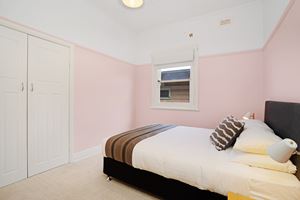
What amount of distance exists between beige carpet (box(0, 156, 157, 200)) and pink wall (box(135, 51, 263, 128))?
2.02 metres

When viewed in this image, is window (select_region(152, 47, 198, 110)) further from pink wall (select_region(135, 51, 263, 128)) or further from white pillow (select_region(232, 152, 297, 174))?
white pillow (select_region(232, 152, 297, 174))

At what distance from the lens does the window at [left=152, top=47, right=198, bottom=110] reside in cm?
331

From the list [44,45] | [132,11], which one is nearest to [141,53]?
[132,11]

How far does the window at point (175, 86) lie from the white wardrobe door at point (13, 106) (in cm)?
257

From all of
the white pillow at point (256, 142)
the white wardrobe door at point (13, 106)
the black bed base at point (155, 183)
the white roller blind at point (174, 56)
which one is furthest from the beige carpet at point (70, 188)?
the white roller blind at point (174, 56)

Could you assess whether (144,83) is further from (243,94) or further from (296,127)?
(296,127)

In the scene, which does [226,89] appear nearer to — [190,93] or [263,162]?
[190,93]

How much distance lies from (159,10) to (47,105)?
272 cm

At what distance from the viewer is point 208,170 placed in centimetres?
126

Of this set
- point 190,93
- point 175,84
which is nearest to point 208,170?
point 190,93

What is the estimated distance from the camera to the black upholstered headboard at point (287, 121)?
3.76ft

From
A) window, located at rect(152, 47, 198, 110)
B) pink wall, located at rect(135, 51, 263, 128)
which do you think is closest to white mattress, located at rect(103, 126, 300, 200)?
pink wall, located at rect(135, 51, 263, 128)

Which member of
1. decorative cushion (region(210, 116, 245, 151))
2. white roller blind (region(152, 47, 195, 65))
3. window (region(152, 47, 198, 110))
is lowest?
decorative cushion (region(210, 116, 245, 151))

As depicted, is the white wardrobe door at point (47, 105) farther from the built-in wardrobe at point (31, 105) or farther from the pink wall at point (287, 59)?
the pink wall at point (287, 59)
